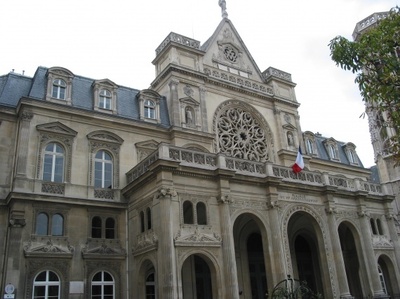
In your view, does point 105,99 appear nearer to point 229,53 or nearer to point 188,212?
point 188,212

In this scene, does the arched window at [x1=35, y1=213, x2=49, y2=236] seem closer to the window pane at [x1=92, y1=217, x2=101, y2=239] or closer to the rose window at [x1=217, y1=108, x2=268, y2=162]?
the window pane at [x1=92, y1=217, x2=101, y2=239]

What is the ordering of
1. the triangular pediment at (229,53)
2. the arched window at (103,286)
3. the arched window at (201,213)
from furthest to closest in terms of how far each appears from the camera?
the triangular pediment at (229,53), the arched window at (103,286), the arched window at (201,213)

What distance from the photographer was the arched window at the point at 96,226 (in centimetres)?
2384

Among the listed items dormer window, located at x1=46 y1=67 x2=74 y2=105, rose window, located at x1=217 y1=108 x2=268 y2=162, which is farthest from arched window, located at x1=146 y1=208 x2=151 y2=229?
rose window, located at x1=217 y1=108 x2=268 y2=162

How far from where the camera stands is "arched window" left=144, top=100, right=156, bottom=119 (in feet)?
95.7

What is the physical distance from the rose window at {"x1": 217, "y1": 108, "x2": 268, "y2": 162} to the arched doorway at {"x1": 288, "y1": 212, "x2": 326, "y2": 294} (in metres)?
5.94

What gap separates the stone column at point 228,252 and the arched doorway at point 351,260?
1244 centimetres

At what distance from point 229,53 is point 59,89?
15.3 meters

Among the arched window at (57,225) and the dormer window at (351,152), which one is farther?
the dormer window at (351,152)

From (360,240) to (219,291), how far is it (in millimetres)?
12602

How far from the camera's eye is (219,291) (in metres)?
20.2

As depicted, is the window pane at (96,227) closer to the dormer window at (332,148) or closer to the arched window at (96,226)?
the arched window at (96,226)

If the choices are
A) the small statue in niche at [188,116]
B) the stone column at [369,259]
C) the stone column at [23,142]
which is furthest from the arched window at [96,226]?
the stone column at [369,259]

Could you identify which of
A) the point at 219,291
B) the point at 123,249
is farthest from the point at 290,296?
the point at 123,249
